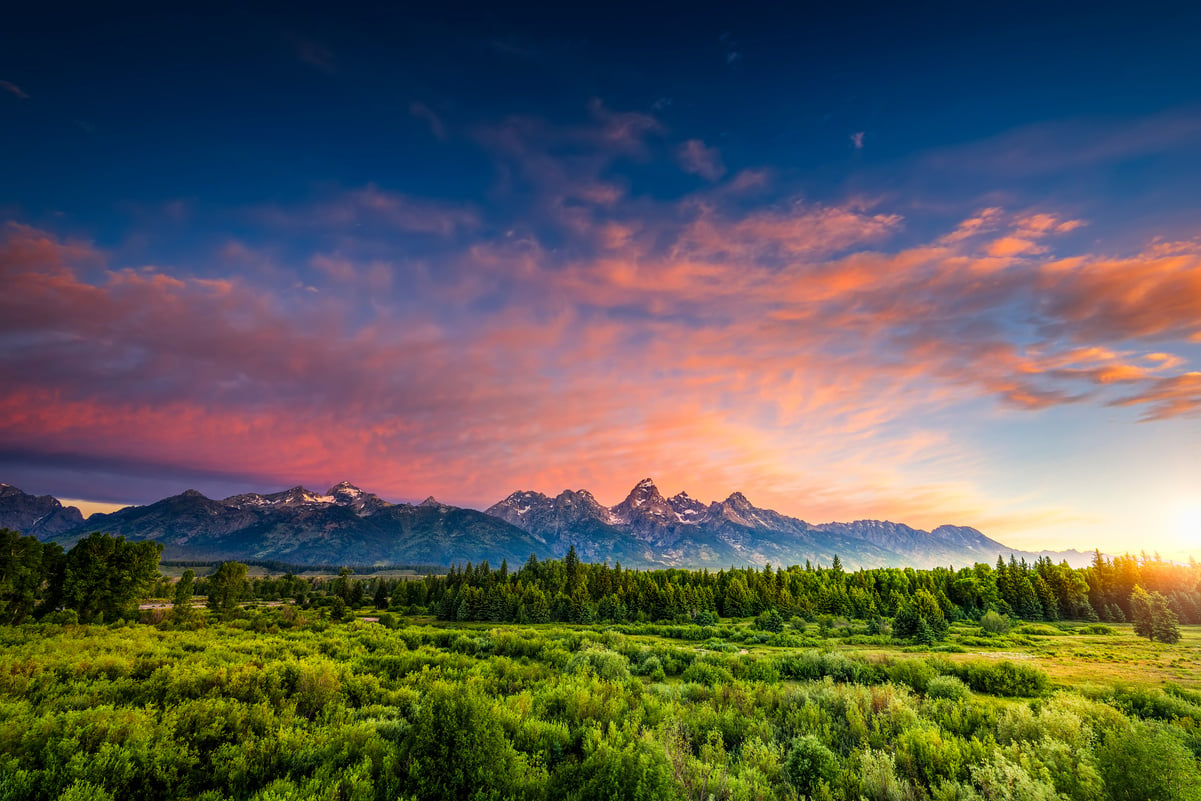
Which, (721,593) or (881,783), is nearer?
(881,783)

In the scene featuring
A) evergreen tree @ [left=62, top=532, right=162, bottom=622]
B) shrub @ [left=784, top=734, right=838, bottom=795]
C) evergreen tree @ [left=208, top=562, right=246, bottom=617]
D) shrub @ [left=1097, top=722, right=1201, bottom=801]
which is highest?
shrub @ [left=1097, top=722, right=1201, bottom=801]

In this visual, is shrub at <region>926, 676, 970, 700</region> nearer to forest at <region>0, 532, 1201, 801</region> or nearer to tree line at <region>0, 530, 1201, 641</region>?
forest at <region>0, 532, 1201, 801</region>

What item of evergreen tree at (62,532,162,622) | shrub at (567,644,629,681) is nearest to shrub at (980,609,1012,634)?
shrub at (567,644,629,681)

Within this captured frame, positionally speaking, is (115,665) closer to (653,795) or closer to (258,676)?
(258,676)

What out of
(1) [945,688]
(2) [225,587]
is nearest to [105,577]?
(2) [225,587]

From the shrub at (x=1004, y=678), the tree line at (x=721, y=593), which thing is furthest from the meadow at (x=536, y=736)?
the tree line at (x=721, y=593)

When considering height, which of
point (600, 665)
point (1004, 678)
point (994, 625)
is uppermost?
point (1004, 678)

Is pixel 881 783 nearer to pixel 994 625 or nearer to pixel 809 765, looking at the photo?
pixel 809 765

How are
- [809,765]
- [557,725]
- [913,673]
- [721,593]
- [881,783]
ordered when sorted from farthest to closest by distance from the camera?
[721,593], [913,673], [557,725], [809,765], [881,783]

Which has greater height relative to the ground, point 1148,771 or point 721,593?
point 1148,771

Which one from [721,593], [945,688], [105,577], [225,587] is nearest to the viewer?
[945,688]

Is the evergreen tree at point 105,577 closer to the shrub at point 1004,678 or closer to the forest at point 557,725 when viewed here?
the forest at point 557,725

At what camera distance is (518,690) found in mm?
15836

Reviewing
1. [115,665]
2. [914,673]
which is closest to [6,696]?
[115,665]
